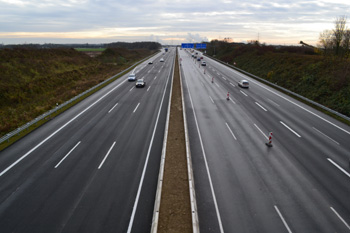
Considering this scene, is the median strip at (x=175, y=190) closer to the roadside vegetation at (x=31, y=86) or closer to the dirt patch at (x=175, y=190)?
the dirt patch at (x=175, y=190)

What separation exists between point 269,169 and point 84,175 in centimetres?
1201

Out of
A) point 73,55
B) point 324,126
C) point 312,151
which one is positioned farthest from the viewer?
point 73,55

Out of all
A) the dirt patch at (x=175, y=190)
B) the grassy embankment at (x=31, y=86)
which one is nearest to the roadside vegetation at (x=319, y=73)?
the dirt patch at (x=175, y=190)

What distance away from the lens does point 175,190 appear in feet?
38.2

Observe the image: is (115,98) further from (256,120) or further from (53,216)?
(53,216)

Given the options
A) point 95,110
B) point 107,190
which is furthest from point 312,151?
point 95,110

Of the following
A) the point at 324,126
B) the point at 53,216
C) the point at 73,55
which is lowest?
the point at 53,216

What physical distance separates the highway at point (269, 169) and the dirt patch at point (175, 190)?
757 millimetres

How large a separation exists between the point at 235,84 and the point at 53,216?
124 feet

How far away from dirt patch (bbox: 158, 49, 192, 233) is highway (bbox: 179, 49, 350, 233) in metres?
0.76

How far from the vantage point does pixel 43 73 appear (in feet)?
159

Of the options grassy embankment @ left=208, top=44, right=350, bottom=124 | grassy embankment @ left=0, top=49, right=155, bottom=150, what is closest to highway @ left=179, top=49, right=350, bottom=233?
grassy embankment @ left=208, top=44, right=350, bottom=124

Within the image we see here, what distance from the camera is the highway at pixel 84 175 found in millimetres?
9938

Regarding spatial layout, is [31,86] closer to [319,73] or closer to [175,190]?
[175,190]
